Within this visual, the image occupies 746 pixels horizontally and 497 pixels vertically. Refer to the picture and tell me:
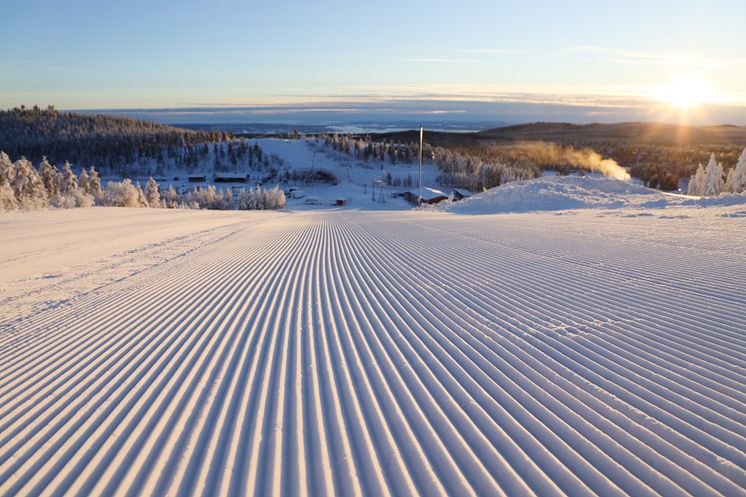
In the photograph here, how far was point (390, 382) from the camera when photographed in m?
4.46

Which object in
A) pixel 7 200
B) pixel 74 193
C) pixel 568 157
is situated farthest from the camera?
pixel 568 157

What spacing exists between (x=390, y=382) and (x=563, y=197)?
25.2 meters

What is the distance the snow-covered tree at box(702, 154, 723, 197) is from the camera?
43031mm

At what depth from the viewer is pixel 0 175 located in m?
36.7

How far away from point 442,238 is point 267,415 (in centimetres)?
1145

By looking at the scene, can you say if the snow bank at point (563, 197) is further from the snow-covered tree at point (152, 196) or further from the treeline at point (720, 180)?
→ the snow-covered tree at point (152, 196)

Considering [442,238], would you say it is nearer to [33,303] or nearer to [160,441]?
[33,303]

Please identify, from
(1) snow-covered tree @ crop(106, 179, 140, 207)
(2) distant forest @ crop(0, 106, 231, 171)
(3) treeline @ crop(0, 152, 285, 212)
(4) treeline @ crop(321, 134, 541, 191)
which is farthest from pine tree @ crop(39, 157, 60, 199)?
(2) distant forest @ crop(0, 106, 231, 171)

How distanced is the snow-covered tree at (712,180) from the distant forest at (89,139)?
381 ft

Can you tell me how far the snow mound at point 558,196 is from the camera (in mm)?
25531

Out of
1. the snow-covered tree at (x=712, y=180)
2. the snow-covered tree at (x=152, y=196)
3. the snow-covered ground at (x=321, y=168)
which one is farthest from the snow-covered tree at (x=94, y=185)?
the snow-covered tree at (x=712, y=180)

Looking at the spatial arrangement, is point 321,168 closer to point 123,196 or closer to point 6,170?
point 123,196

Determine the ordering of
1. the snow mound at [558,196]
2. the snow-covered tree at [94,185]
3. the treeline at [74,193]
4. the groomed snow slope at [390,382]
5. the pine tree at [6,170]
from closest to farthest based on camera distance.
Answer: the groomed snow slope at [390,382], the snow mound at [558,196], the treeline at [74,193], the pine tree at [6,170], the snow-covered tree at [94,185]

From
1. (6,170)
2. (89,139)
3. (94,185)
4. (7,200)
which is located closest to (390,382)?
(7,200)
